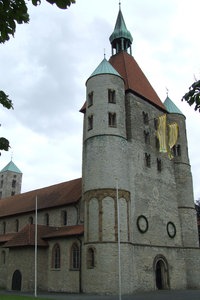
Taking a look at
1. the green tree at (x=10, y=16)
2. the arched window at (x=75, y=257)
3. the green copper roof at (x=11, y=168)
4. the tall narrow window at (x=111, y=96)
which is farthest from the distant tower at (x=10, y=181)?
the green tree at (x=10, y=16)

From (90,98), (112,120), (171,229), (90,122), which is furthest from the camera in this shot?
(171,229)

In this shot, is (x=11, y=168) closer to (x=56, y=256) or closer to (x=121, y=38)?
(x=121, y=38)

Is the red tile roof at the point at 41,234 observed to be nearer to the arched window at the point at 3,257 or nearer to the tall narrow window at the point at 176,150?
the arched window at the point at 3,257

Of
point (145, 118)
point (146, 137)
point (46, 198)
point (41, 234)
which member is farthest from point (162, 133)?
point (41, 234)

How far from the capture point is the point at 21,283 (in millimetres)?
32625

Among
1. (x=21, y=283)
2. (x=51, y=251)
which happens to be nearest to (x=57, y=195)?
(x=51, y=251)

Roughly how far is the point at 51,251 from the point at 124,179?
960cm

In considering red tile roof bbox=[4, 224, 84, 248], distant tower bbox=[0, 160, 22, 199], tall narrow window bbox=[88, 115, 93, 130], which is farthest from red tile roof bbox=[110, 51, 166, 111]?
distant tower bbox=[0, 160, 22, 199]

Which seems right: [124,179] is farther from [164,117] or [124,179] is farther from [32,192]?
[32,192]

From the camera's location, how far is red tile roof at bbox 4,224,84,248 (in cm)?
3319

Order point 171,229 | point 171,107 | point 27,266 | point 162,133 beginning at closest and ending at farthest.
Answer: point 27,266 → point 171,229 → point 162,133 → point 171,107

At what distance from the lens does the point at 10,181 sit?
7969 cm

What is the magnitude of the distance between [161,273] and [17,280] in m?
13.4

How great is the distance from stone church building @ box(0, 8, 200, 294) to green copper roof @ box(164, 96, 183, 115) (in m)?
1.21
